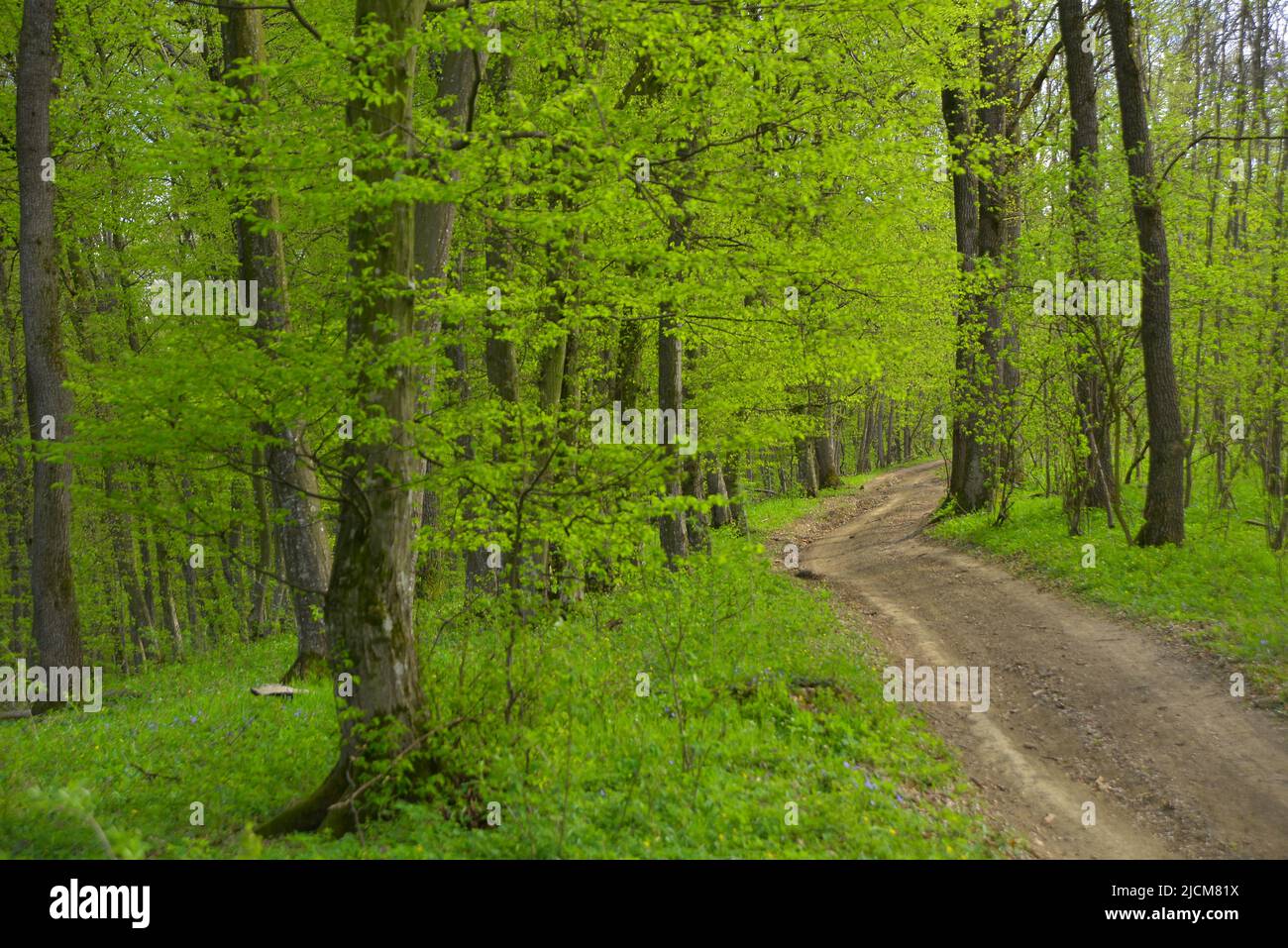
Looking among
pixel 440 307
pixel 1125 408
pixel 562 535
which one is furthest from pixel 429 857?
pixel 1125 408

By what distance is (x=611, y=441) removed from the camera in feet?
24.4

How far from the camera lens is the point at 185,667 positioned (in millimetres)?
15008

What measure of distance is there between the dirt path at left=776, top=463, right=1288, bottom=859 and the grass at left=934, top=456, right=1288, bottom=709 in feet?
1.36

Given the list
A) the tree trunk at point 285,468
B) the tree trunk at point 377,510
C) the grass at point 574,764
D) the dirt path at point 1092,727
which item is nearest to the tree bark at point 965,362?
the dirt path at point 1092,727

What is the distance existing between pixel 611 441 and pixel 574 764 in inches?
107

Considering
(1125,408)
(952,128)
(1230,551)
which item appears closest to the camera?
(1230,551)

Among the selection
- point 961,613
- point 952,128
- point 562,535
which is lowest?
point 961,613

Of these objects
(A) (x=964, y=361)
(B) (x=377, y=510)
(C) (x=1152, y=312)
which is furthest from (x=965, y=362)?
(B) (x=377, y=510)

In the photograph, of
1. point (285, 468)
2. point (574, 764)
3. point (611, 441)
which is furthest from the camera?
point (285, 468)

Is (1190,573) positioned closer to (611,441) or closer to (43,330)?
(611,441)

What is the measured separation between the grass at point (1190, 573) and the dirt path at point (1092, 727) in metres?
0.42
